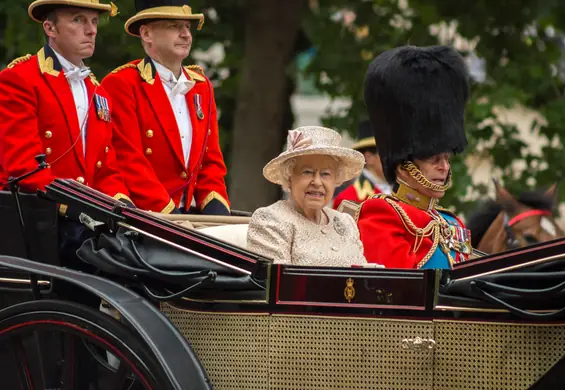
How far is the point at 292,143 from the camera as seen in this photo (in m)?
4.92

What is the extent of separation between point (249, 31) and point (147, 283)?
5675 millimetres

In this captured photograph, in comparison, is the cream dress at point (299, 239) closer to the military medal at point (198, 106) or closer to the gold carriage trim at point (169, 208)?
the gold carriage trim at point (169, 208)

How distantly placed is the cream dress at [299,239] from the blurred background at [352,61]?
4700 mm

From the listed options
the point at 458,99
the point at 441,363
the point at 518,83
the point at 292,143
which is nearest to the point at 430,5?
the point at 518,83

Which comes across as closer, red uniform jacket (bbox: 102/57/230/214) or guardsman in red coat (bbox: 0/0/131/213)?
guardsman in red coat (bbox: 0/0/131/213)

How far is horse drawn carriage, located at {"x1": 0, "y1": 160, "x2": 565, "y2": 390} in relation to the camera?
4262 millimetres

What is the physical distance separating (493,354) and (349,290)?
0.51 metres

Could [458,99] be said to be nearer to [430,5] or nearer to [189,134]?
[189,134]

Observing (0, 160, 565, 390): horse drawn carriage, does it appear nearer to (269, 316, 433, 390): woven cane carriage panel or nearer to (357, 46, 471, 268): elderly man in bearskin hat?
(269, 316, 433, 390): woven cane carriage panel

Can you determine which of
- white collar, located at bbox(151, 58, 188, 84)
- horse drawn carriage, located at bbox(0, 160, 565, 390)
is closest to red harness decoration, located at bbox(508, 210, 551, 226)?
white collar, located at bbox(151, 58, 188, 84)

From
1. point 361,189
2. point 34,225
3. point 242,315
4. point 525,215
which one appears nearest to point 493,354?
point 242,315

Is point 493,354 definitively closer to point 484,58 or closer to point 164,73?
point 164,73

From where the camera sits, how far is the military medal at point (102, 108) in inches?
220

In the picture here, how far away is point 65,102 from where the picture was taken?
5.48m
